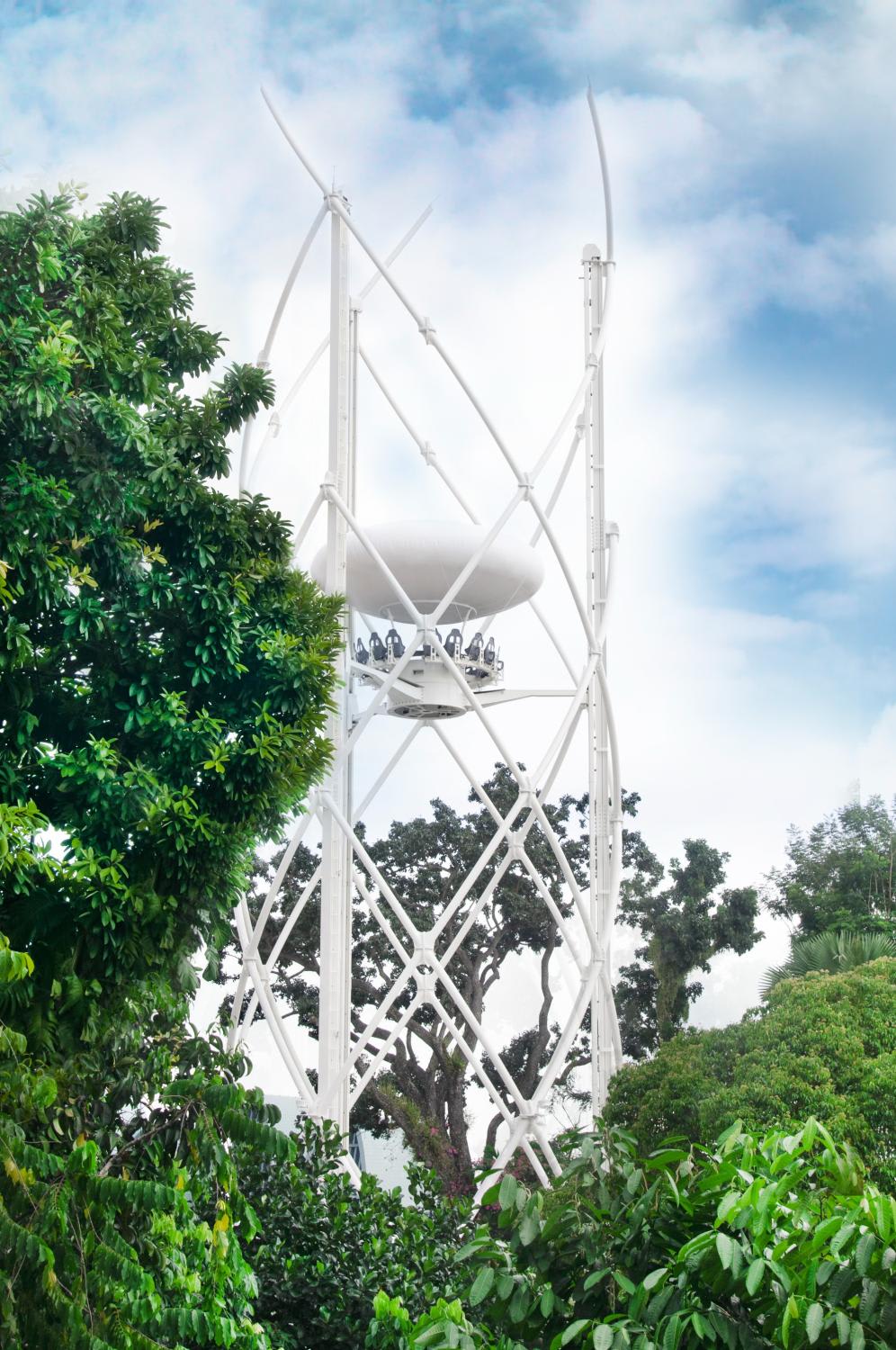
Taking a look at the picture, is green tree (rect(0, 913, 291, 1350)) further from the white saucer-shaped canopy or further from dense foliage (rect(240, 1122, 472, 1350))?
the white saucer-shaped canopy

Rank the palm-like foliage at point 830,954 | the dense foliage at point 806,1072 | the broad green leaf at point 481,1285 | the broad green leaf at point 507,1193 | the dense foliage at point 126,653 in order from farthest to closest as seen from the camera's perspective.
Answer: the palm-like foliage at point 830,954
the dense foliage at point 806,1072
the dense foliage at point 126,653
the broad green leaf at point 507,1193
the broad green leaf at point 481,1285

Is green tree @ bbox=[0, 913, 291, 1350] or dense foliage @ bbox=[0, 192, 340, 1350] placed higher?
dense foliage @ bbox=[0, 192, 340, 1350]

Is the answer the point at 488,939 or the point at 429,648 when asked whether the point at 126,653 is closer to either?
the point at 429,648

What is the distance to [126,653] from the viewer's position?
34.1ft

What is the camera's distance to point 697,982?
99.8 ft

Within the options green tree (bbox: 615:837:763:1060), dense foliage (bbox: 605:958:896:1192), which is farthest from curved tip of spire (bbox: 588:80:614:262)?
green tree (bbox: 615:837:763:1060)

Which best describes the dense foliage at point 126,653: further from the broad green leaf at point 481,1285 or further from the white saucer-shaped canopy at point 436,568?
the white saucer-shaped canopy at point 436,568

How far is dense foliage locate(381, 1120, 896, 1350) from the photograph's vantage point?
13.7ft

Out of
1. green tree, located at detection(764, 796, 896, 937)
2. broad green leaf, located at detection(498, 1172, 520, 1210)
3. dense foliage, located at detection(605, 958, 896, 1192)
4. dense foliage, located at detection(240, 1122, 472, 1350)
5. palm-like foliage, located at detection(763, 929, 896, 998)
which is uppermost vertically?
green tree, located at detection(764, 796, 896, 937)

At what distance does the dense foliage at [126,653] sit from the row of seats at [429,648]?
8472 millimetres

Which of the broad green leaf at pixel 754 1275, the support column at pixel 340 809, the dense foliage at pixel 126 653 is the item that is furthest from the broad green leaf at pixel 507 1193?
the support column at pixel 340 809

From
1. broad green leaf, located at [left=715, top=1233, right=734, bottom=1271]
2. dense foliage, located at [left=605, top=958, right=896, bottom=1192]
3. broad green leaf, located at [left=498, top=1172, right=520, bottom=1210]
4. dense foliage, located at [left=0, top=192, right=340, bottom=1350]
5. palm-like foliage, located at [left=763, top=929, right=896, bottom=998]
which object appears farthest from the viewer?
palm-like foliage, located at [left=763, top=929, right=896, bottom=998]

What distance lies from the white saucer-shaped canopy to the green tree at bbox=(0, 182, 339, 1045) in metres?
7.83

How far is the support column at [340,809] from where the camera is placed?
1570cm
